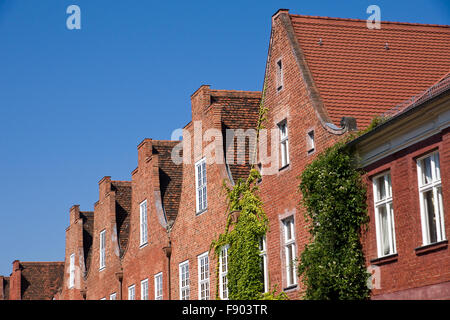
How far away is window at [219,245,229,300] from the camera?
2709cm

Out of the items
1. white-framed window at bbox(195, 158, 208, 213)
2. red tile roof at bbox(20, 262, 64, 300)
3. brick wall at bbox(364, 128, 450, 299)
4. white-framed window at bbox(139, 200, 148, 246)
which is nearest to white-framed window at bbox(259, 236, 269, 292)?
white-framed window at bbox(195, 158, 208, 213)

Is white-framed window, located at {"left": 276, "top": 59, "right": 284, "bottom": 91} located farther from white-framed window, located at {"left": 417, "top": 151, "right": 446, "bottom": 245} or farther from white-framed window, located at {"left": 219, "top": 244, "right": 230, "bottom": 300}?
white-framed window, located at {"left": 417, "top": 151, "right": 446, "bottom": 245}

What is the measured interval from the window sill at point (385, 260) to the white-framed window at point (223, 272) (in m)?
8.47

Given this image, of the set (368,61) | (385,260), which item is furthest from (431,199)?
(368,61)

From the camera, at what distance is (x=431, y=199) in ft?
58.0

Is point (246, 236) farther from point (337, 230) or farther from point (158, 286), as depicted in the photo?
point (158, 286)

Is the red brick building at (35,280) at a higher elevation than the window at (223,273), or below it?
higher

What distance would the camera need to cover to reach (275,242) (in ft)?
79.0

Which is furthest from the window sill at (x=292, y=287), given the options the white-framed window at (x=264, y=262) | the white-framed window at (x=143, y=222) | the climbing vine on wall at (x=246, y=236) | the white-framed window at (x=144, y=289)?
the white-framed window at (x=143, y=222)

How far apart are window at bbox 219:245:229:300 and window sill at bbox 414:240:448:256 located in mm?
10217

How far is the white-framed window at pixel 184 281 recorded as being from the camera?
99.7ft

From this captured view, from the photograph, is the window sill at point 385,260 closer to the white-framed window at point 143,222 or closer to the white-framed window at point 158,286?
the white-framed window at point 158,286

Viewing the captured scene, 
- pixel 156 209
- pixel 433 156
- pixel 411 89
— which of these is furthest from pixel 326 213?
pixel 156 209

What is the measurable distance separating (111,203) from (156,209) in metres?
7.41
